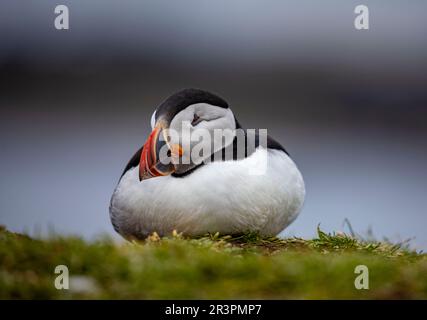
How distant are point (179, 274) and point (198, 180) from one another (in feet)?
4.81

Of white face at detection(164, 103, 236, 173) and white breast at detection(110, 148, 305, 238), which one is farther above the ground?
white face at detection(164, 103, 236, 173)

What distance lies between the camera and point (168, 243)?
473 centimetres

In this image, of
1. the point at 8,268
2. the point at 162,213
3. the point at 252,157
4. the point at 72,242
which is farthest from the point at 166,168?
the point at 8,268

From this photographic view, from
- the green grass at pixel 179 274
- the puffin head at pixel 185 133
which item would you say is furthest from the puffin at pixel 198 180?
the green grass at pixel 179 274

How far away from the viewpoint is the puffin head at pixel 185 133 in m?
5.29

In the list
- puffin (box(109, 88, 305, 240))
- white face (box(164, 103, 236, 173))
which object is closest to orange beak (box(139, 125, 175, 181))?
puffin (box(109, 88, 305, 240))

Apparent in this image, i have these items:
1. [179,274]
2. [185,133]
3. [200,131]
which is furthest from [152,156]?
[179,274]

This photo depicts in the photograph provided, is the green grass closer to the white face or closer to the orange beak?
the orange beak

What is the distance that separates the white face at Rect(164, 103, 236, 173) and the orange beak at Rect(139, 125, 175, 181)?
0.10 m

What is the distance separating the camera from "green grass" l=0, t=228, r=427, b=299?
153 inches

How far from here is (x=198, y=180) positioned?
541 centimetres

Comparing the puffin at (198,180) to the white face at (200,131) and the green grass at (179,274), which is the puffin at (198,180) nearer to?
the white face at (200,131)

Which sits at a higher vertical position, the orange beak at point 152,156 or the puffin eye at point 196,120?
the puffin eye at point 196,120

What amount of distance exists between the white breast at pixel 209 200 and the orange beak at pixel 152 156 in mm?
159
